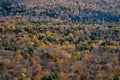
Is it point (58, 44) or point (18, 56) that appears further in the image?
point (58, 44)

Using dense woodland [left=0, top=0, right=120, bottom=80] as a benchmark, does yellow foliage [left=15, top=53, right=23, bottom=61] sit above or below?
above

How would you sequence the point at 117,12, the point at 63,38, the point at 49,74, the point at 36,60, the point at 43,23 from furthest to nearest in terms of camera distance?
the point at 117,12
the point at 43,23
the point at 63,38
the point at 36,60
the point at 49,74

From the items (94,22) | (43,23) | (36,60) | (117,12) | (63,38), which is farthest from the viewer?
(117,12)

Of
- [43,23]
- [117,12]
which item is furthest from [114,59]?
[117,12]

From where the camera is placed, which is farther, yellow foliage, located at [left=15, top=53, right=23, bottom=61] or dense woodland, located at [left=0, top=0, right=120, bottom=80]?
yellow foliage, located at [left=15, top=53, right=23, bottom=61]

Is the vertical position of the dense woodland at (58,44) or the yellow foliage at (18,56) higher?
the yellow foliage at (18,56)

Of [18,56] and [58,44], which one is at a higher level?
[18,56]

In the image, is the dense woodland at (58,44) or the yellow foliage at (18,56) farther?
the yellow foliage at (18,56)

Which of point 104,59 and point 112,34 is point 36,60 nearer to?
point 104,59
